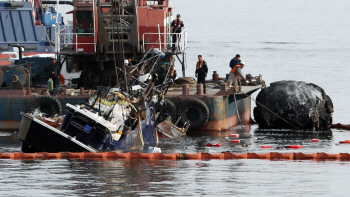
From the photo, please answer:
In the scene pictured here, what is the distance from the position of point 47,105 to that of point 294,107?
32.6 ft

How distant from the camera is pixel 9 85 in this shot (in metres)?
30.5

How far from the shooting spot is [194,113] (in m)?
30.1

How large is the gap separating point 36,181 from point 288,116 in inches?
616

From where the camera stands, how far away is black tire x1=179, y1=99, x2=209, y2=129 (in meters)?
29.9

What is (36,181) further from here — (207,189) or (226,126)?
(226,126)

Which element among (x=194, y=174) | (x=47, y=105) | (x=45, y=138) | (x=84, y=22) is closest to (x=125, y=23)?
(x=84, y=22)

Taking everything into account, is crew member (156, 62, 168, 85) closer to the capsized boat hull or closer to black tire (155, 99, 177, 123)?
black tire (155, 99, 177, 123)

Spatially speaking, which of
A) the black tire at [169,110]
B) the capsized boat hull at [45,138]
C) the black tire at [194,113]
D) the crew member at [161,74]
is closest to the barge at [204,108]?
the black tire at [194,113]

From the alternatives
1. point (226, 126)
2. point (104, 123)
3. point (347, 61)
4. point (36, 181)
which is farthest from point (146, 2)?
point (347, 61)

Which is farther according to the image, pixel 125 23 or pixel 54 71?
pixel 54 71

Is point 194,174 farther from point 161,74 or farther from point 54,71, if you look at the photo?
point 54,71

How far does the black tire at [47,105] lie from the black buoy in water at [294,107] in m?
8.44

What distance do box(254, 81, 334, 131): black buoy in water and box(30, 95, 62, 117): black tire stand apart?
8439 millimetres

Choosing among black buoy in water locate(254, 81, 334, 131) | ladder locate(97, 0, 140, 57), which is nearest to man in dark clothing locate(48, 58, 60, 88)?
ladder locate(97, 0, 140, 57)
